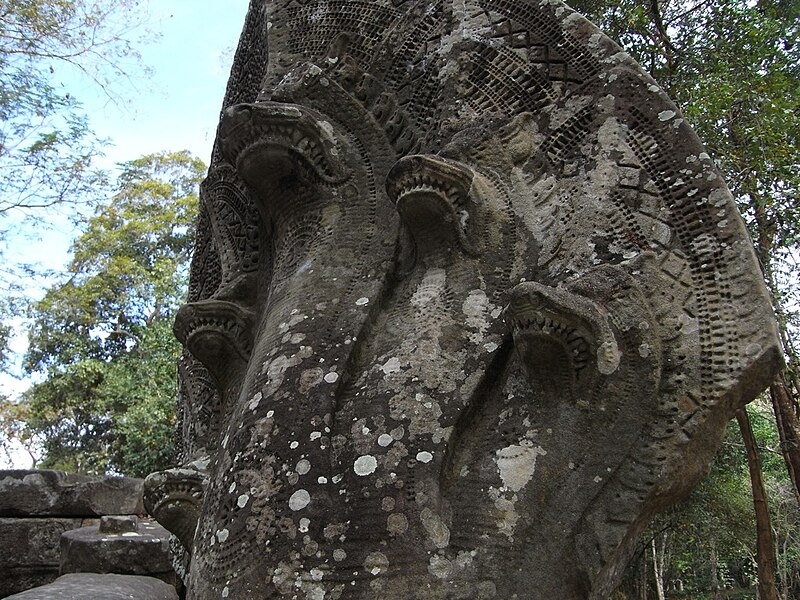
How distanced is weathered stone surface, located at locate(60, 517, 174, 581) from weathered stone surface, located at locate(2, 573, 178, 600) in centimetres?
56

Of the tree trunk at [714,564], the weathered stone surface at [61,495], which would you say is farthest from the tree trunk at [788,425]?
the weathered stone surface at [61,495]

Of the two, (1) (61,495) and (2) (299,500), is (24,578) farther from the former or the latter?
(2) (299,500)

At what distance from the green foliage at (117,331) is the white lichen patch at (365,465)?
1236 cm

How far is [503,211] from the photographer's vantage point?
A: 252cm

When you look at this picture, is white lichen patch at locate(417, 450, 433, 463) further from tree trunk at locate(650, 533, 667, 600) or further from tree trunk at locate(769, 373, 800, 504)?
tree trunk at locate(650, 533, 667, 600)

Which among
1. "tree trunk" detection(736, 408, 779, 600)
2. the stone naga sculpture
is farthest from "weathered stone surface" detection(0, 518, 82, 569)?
"tree trunk" detection(736, 408, 779, 600)

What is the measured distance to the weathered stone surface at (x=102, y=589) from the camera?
3.30 m

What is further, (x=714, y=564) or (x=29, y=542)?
(x=714, y=564)

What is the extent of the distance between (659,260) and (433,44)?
1424mm

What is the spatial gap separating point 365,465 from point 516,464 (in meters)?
0.42

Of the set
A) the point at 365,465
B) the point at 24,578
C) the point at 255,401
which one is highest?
the point at 255,401

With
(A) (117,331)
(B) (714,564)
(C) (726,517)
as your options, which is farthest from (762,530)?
(A) (117,331)

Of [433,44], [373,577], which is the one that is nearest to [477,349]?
[373,577]

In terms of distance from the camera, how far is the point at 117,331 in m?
17.7
